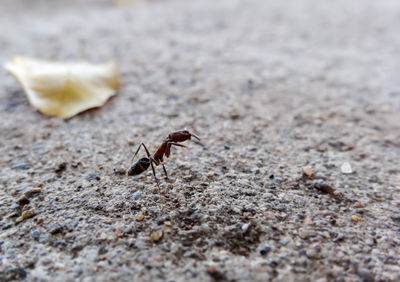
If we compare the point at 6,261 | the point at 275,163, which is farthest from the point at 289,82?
the point at 6,261

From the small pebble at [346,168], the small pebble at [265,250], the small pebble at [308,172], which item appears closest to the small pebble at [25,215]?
the small pebble at [265,250]

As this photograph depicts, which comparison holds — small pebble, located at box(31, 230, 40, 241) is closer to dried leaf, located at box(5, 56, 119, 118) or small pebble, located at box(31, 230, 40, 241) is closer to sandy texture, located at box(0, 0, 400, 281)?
sandy texture, located at box(0, 0, 400, 281)

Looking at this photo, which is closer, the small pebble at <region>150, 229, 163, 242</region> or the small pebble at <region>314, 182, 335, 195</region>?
the small pebble at <region>150, 229, 163, 242</region>

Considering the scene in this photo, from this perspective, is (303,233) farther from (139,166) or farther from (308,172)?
(139,166)

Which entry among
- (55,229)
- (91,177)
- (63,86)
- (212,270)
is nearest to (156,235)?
(212,270)

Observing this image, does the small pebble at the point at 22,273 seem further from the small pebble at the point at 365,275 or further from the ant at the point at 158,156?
the small pebble at the point at 365,275

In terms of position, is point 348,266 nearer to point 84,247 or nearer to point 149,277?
point 149,277

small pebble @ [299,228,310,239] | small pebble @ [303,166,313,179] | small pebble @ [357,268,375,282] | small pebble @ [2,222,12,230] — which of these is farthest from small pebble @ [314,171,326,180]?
small pebble @ [2,222,12,230]
